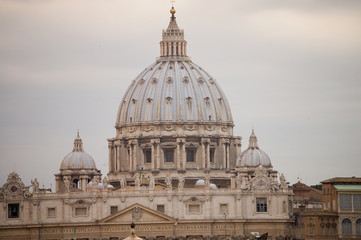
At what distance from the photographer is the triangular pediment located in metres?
193

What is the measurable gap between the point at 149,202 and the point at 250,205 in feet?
40.3

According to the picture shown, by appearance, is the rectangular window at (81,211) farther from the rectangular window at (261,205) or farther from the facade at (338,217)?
the facade at (338,217)

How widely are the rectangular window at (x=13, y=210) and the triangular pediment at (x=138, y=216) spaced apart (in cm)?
1055

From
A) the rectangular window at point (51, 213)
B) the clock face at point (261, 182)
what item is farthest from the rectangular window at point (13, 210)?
the clock face at point (261, 182)

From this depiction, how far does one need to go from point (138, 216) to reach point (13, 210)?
15486mm

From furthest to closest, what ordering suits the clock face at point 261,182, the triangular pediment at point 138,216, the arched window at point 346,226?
1. the clock face at point 261,182
2. the triangular pediment at point 138,216
3. the arched window at point 346,226

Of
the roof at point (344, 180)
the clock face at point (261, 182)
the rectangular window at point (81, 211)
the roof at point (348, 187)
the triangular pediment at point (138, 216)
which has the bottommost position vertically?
the triangular pediment at point (138, 216)

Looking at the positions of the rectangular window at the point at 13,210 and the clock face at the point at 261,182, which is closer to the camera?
the rectangular window at the point at 13,210

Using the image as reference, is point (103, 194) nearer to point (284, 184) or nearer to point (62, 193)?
point (62, 193)

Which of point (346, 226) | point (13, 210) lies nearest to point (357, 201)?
point (346, 226)

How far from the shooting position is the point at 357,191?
18875cm

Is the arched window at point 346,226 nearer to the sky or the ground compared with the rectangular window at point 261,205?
nearer to the ground

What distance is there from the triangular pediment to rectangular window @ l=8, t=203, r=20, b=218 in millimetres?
10551

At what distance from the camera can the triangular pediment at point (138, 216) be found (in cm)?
19300
